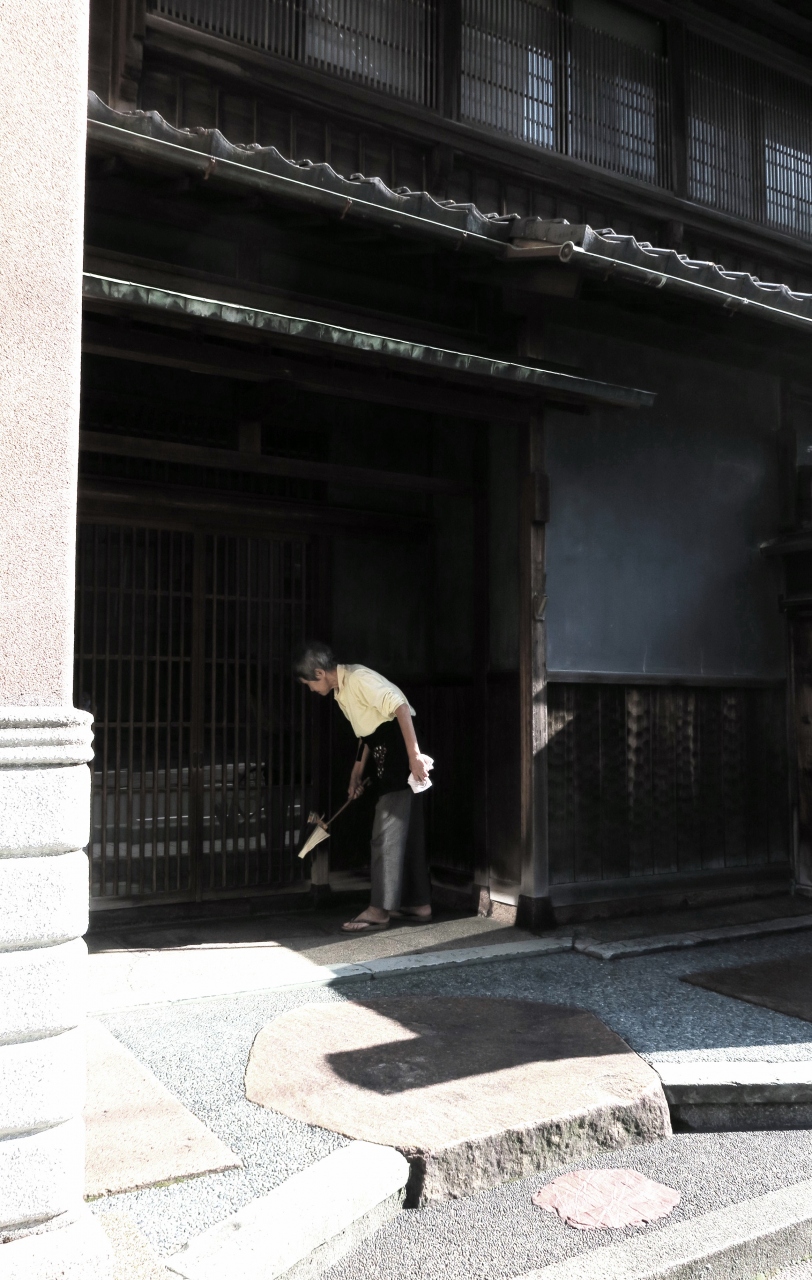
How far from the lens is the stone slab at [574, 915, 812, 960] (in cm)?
676

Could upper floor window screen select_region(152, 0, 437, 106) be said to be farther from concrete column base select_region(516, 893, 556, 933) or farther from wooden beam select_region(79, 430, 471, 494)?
concrete column base select_region(516, 893, 556, 933)

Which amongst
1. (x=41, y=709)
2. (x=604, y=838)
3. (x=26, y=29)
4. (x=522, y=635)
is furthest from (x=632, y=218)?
(x=41, y=709)

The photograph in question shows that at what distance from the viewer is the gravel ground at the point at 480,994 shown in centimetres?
342

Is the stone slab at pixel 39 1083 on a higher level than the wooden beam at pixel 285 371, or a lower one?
lower

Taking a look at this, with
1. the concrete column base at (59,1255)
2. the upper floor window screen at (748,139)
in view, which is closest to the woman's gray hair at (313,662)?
the concrete column base at (59,1255)

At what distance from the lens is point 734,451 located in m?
8.83

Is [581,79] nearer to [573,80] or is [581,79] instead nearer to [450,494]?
[573,80]

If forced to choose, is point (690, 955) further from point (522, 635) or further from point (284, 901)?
point (284, 901)

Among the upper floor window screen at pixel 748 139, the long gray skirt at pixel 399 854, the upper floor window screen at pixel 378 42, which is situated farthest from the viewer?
the upper floor window screen at pixel 748 139

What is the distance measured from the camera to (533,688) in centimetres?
739

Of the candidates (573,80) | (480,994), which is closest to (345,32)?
(573,80)

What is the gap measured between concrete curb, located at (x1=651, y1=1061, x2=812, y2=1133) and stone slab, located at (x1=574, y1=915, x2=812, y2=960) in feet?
7.17

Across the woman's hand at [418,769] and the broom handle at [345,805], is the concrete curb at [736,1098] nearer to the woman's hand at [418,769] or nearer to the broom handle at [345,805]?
the woman's hand at [418,769]

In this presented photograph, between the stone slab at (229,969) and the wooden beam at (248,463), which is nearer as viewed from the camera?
the stone slab at (229,969)
